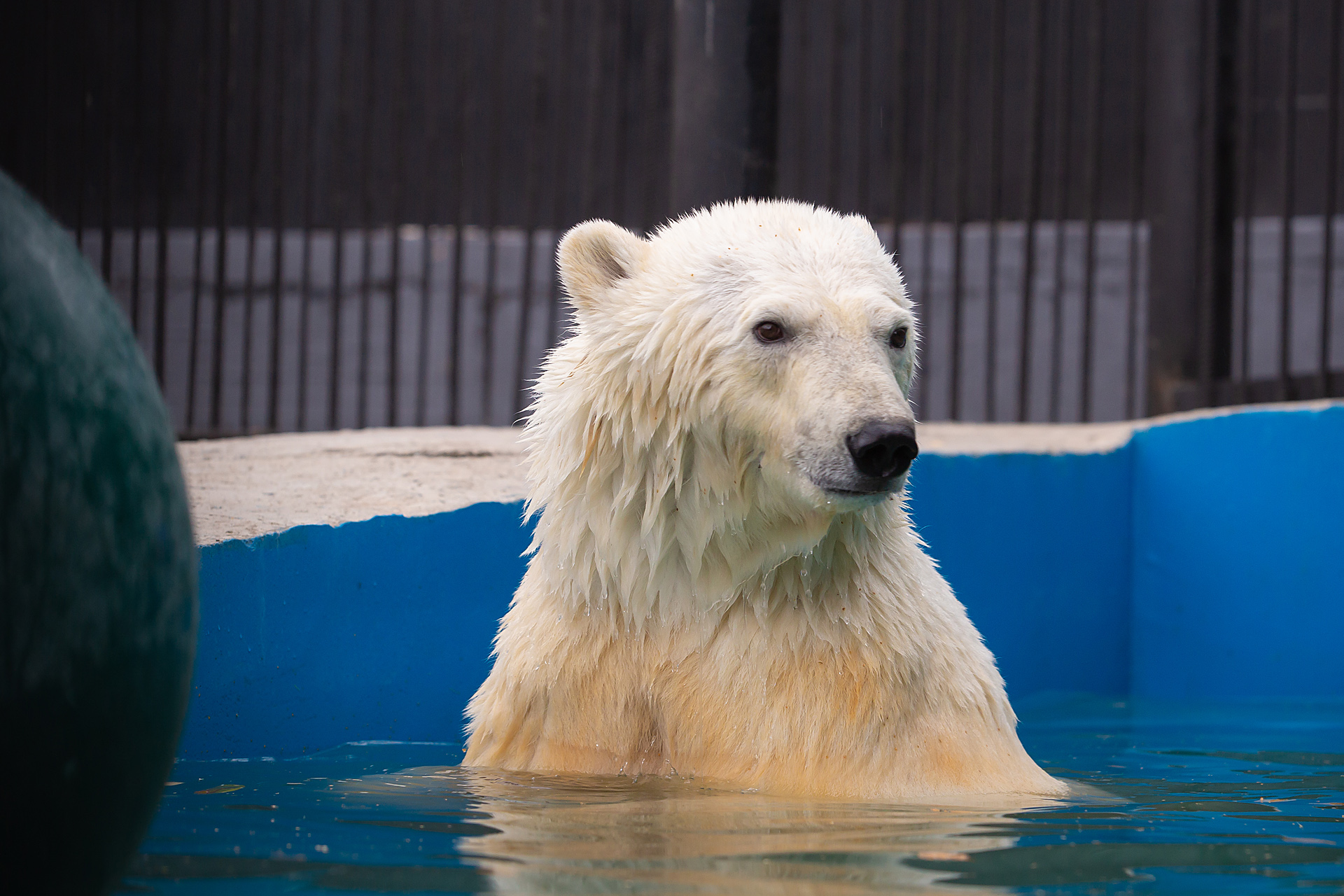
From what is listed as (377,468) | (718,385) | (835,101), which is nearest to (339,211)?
(835,101)

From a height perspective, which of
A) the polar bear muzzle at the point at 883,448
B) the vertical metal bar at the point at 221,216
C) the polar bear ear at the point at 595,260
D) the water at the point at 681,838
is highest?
the vertical metal bar at the point at 221,216

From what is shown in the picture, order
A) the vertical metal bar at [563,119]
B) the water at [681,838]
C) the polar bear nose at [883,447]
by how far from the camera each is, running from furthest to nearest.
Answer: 1. the vertical metal bar at [563,119]
2. the polar bear nose at [883,447]
3. the water at [681,838]

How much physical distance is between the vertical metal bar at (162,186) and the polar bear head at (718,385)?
4.22 metres

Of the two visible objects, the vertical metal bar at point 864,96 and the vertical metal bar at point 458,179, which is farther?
the vertical metal bar at point 458,179

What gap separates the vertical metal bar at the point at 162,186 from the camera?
636cm

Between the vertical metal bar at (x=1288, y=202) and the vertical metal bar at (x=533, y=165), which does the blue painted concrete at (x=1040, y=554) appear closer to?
the vertical metal bar at (x=1288, y=202)

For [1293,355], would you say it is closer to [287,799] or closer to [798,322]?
[798,322]

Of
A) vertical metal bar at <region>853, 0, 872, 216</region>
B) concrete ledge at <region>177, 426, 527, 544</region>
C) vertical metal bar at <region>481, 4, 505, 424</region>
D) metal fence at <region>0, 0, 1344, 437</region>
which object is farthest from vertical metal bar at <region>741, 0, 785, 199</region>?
vertical metal bar at <region>481, 4, 505, 424</region>

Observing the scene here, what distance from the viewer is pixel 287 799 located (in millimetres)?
2383

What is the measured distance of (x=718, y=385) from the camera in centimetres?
251

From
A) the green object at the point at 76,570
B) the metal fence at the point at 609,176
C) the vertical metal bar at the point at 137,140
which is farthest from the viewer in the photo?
the vertical metal bar at the point at 137,140

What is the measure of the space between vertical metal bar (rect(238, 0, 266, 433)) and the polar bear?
13.8 ft

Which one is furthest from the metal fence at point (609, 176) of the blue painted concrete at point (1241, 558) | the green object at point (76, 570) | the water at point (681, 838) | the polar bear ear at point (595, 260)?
the green object at point (76, 570)

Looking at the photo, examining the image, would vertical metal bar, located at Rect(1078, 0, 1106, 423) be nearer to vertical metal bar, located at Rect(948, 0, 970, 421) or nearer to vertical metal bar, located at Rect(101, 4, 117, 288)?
vertical metal bar, located at Rect(948, 0, 970, 421)
